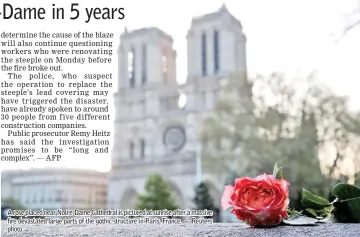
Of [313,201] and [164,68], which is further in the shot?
[164,68]

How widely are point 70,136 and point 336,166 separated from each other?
5.97 feet

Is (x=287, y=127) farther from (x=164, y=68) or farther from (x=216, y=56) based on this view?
(x=164, y=68)

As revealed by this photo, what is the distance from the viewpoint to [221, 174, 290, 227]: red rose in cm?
Answer: 47

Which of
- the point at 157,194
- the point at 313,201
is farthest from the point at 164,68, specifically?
the point at 313,201

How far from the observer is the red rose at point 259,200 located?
1.55ft

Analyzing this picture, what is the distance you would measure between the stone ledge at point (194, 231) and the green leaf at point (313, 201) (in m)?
0.04

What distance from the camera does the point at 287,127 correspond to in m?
2.84

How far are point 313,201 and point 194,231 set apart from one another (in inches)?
4.1

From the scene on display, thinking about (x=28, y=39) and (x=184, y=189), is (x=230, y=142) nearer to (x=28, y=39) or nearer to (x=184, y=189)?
(x=184, y=189)

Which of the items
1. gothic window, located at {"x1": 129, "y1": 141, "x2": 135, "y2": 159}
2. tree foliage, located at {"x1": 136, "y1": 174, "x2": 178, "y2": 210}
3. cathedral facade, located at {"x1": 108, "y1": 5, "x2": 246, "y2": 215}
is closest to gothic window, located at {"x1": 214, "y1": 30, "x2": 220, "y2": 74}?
cathedral facade, located at {"x1": 108, "y1": 5, "x2": 246, "y2": 215}

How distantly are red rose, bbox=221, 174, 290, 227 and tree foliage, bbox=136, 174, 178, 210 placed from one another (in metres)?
2.89

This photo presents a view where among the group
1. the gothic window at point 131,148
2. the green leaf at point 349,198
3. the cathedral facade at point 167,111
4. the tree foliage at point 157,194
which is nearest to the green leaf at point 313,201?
the green leaf at point 349,198

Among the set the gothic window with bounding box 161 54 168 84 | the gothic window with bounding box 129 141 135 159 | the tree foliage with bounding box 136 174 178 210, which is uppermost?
the gothic window with bounding box 161 54 168 84

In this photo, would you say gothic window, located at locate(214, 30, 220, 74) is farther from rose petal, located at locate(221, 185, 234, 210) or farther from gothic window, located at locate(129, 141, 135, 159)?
rose petal, located at locate(221, 185, 234, 210)
